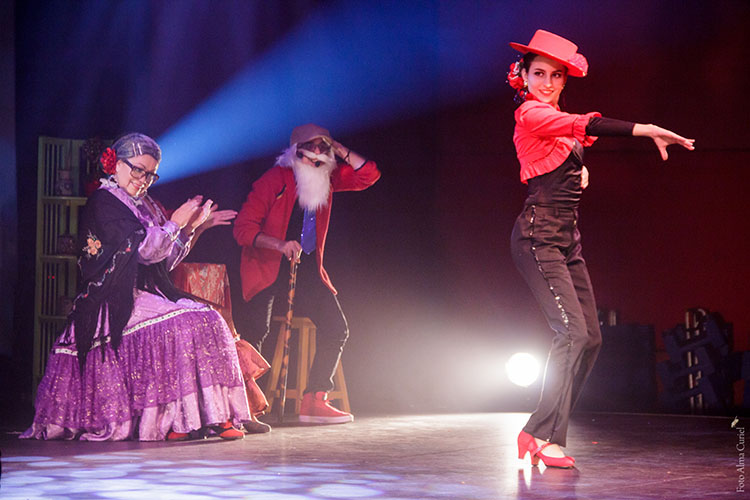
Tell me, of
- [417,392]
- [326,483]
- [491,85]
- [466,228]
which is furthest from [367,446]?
[491,85]

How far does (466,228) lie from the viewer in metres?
6.88

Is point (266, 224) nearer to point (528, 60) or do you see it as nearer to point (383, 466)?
point (528, 60)

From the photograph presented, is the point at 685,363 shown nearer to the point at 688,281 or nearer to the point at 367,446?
the point at 688,281

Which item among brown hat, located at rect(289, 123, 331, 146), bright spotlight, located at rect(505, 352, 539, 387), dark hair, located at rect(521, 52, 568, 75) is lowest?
bright spotlight, located at rect(505, 352, 539, 387)

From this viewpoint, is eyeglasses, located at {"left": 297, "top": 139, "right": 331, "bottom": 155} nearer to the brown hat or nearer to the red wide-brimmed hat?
the brown hat

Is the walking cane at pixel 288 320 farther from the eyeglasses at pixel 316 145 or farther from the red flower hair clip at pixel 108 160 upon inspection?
the red flower hair clip at pixel 108 160

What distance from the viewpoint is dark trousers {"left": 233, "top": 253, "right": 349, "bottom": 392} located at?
557cm

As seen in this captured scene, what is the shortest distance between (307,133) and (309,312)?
99 cm

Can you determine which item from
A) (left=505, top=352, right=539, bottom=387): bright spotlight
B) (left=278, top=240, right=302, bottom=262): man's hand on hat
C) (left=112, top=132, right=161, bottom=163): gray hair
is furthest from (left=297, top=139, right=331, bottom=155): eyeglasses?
(left=505, top=352, right=539, bottom=387): bright spotlight

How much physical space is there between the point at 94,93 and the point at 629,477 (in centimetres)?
374

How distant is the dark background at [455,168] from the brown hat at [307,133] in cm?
22

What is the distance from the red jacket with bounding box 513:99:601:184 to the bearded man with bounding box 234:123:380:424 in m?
2.15

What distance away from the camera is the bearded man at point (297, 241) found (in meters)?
5.59

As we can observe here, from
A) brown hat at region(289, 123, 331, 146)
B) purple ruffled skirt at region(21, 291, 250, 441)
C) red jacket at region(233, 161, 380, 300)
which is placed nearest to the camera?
purple ruffled skirt at region(21, 291, 250, 441)
